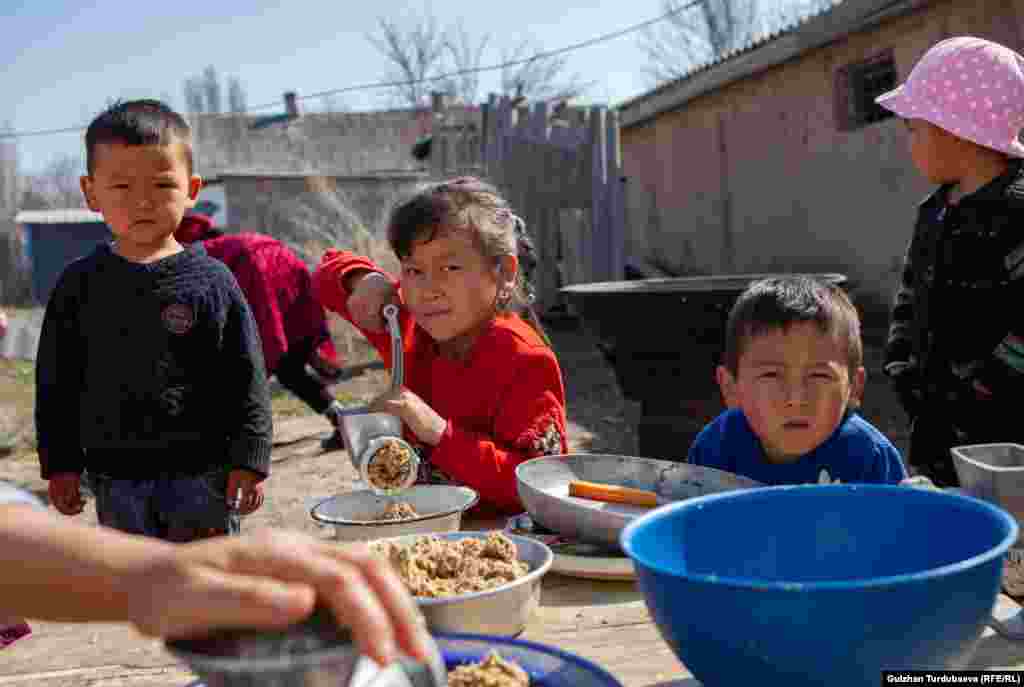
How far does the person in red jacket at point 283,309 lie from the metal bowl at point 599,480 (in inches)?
161

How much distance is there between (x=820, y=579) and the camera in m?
1.17

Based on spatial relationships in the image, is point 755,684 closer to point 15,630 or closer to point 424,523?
point 424,523

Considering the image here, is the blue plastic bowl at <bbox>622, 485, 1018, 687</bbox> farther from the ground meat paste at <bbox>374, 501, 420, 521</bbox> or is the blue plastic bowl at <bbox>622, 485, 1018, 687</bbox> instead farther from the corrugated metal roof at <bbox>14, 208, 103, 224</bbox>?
the corrugated metal roof at <bbox>14, 208, 103, 224</bbox>

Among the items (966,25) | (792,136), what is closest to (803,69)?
(792,136)

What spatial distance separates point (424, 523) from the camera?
1734mm

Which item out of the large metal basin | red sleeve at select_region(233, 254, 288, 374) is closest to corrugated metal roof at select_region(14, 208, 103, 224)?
Answer: red sleeve at select_region(233, 254, 288, 374)

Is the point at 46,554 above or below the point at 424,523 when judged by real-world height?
above

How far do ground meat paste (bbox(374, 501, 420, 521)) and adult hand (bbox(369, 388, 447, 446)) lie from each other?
223 mm

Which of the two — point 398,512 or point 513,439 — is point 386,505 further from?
point 513,439

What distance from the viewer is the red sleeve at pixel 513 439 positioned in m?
2.14

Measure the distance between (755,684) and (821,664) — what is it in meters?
0.07

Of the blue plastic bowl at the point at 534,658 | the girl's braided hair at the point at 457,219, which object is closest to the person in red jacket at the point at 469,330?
the girl's braided hair at the point at 457,219

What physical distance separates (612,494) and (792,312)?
57 centimetres

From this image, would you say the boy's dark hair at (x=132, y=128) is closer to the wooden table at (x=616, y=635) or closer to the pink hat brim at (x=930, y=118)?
the wooden table at (x=616, y=635)
